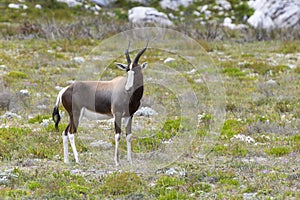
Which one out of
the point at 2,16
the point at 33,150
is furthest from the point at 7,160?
the point at 2,16

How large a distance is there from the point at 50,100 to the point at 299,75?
31.7ft

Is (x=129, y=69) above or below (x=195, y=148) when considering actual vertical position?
above

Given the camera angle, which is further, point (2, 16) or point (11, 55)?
point (2, 16)

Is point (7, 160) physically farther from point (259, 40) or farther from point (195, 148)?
point (259, 40)

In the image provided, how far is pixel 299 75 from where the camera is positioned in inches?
791

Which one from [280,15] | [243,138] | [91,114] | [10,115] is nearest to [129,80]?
[91,114]

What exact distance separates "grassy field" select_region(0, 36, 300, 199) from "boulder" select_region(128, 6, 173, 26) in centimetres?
1568

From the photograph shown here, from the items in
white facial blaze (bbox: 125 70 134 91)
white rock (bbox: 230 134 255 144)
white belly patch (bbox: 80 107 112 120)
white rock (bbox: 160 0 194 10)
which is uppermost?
white facial blaze (bbox: 125 70 134 91)

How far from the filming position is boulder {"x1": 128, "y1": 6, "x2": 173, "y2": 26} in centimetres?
3562

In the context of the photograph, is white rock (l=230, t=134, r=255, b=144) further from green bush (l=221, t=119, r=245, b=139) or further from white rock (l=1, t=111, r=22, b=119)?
white rock (l=1, t=111, r=22, b=119)

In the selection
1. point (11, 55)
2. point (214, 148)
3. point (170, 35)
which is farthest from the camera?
point (170, 35)

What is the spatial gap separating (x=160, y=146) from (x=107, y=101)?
2047mm

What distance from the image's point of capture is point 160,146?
38.7 feet

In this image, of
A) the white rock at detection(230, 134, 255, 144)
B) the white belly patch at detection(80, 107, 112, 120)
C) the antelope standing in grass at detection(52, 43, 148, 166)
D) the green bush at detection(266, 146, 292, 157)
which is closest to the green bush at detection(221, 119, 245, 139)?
the white rock at detection(230, 134, 255, 144)
